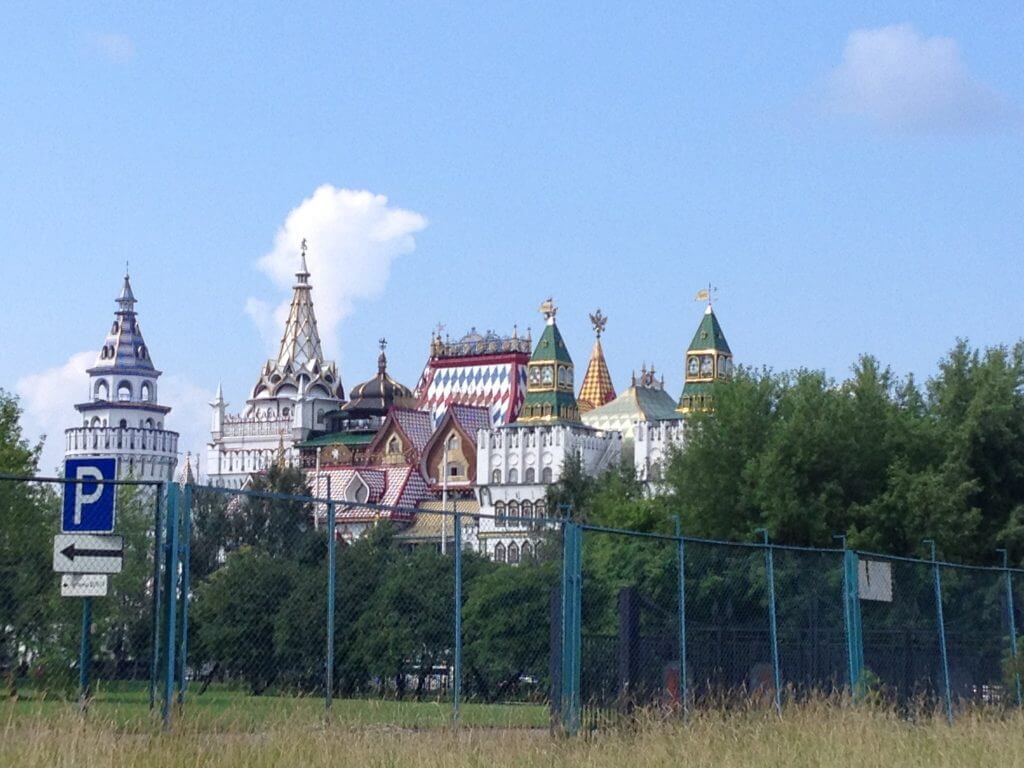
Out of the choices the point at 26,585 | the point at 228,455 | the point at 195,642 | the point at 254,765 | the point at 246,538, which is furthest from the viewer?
the point at 228,455

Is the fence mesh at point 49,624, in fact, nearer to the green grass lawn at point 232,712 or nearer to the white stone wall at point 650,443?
the green grass lawn at point 232,712

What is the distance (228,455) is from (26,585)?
14002 centimetres

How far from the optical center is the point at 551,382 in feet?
382

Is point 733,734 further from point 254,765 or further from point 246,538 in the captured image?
point 246,538

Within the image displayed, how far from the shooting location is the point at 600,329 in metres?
134

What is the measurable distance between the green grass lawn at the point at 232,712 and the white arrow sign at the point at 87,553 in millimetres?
908

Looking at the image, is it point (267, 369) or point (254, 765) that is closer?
point (254, 765)

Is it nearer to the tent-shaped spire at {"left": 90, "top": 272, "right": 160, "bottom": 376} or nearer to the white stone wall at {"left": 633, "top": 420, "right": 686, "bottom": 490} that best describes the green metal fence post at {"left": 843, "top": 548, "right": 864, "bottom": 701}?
the white stone wall at {"left": 633, "top": 420, "right": 686, "bottom": 490}

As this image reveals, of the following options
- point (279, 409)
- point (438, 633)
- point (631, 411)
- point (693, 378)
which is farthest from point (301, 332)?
point (438, 633)

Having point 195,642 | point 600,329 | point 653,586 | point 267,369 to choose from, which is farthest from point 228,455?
point 195,642

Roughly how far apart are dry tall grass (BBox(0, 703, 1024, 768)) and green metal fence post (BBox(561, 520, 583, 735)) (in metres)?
0.43

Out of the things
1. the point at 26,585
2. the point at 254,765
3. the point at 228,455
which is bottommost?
the point at 254,765

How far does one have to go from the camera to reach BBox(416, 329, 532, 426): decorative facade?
13188 centimetres

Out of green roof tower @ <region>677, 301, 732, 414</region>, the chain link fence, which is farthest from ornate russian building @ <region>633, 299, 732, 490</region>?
the chain link fence
